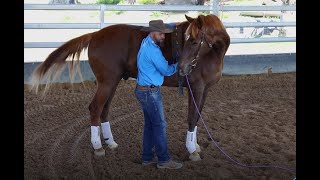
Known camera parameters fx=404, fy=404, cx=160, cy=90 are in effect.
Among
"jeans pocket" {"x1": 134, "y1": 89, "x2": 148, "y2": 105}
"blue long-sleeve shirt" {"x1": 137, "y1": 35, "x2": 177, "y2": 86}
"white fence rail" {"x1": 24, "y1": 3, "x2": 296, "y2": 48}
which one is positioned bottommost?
"jeans pocket" {"x1": 134, "y1": 89, "x2": 148, "y2": 105}

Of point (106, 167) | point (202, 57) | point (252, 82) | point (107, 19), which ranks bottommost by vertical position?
point (106, 167)

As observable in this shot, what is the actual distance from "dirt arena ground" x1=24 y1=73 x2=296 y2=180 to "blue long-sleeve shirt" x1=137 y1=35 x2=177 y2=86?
98 centimetres

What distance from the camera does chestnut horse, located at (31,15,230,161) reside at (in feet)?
15.1

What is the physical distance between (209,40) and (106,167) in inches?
69.7

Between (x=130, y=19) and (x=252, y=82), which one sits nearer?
(x=252, y=82)

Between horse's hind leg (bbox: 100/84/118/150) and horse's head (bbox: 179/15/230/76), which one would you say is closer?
horse's head (bbox: 179/15/230/76)

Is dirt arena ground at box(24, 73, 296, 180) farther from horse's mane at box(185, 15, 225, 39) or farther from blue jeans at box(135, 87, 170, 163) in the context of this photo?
horse's mane at box(185, 15, 225, 39)

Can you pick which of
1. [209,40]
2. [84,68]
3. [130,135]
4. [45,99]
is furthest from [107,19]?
[209,40]

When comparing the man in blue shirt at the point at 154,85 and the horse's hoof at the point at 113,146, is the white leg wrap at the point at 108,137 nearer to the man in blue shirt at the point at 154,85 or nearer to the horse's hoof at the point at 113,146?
the horse's hoof at the point at 113,146

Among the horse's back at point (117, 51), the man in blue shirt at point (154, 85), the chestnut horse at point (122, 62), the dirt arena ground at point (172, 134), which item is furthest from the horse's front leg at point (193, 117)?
the horse's back at point (117, 51)

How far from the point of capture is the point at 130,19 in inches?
601

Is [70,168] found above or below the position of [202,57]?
below

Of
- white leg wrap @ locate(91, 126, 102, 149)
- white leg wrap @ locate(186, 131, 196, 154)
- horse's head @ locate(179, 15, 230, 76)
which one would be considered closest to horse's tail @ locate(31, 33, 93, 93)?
white leg wrap @ locate(91, 126, 102, 149)

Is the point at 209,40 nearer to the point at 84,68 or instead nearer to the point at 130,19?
the point at 84,68
